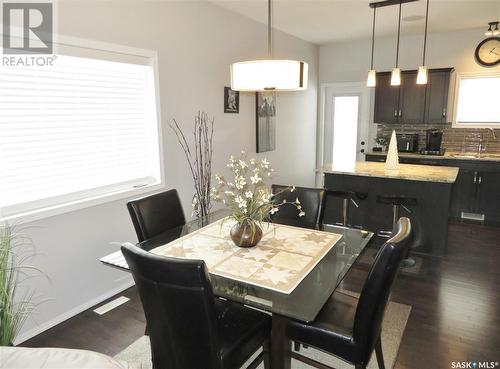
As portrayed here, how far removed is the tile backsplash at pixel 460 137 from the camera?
16.8 feet

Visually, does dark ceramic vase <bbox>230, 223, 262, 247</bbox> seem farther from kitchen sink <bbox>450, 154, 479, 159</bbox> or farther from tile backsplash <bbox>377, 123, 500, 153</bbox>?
tile backsplash <bbox>377, 123, 500, 153</bbox>

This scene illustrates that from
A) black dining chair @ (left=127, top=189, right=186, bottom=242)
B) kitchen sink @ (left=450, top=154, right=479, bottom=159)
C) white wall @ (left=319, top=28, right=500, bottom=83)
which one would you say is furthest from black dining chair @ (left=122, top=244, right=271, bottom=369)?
white wall @ (left=319, top=28, right=500, bottom=83)

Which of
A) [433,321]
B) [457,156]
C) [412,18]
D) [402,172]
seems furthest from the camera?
[457,156]

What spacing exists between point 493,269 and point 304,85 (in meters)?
2.83

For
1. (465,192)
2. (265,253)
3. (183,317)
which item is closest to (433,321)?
(265,253)

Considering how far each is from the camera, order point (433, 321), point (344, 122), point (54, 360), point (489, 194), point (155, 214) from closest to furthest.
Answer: point (54, 360) < point (155, 214) < point (433, 321) < point (489, 194) < point (344, 122)

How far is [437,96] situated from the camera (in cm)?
507

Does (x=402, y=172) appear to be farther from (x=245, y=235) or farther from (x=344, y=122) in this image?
(x=344, y=122)

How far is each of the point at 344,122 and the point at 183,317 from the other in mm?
5430

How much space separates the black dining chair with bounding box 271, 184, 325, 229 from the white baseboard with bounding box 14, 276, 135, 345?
149 centimetres

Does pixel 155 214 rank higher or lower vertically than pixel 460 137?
lower

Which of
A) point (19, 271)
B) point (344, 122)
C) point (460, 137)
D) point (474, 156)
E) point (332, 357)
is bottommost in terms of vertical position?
point (332, 357)

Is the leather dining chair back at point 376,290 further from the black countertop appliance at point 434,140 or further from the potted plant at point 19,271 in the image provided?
the black countertop appliance at point 434,140

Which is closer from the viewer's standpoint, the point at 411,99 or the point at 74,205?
the point at 74,205
